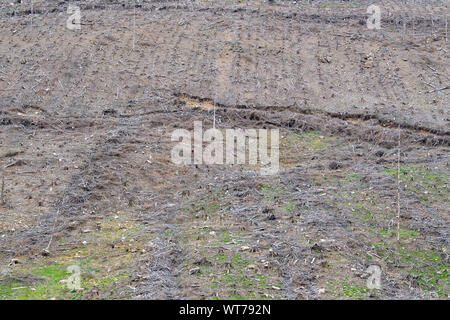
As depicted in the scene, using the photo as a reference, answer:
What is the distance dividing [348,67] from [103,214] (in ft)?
24.0

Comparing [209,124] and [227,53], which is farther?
[227,53]

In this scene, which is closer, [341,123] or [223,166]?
[223,166]

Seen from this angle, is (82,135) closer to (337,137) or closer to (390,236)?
(337,137)

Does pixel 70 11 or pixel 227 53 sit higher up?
pixel 70 11

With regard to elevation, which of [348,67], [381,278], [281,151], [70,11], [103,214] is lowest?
[381,278]

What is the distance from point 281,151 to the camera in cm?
1102

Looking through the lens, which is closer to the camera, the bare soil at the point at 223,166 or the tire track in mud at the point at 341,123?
the bare soil at the point at 223,166

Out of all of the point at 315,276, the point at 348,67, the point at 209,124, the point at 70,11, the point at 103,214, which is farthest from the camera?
the point at 70,11

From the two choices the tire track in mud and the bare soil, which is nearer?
the bare soil

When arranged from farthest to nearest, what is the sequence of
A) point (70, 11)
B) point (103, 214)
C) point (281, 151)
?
point (70, 11)
point (281, 151)
point (103, 214)

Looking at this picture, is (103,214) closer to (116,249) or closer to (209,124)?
(116,249)

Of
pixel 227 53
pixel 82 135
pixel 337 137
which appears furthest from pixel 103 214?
pixel 227 53

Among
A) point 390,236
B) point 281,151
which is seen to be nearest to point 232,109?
point 281,151

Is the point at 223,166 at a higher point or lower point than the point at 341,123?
lower
